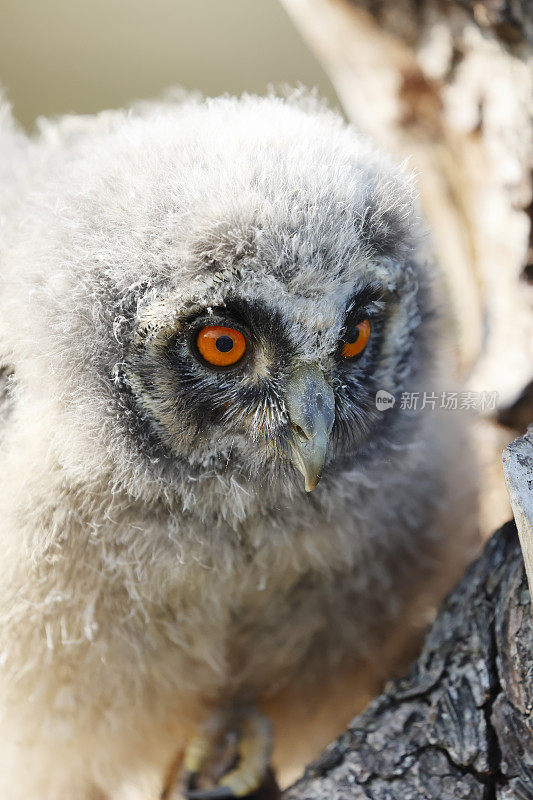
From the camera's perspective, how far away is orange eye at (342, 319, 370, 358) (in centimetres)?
154

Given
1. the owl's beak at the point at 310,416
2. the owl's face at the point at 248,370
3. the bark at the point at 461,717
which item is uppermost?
the owl's face at the point at 248,370

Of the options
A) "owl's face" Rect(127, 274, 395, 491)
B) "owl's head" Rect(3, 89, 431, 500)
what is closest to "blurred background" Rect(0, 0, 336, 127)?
"owl's head" Rect(3, 89, 431, 500)

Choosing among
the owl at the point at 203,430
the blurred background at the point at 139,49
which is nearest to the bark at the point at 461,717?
the owl at the point at 203,430

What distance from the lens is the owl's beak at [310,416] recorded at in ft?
4.67

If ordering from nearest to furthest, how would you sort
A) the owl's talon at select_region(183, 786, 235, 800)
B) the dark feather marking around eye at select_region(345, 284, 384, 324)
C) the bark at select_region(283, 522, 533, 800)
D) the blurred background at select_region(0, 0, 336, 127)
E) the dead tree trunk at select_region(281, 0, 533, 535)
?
the bark at select_region(283, 522, 533, 800)
the dark feather marking around eye at select_region(345, 284, 384, 324)
the owl's talon at select_region(183, 786, 235, 800)
the dead tree trunk at select_region(281, 0, 533, 535)
the blurred background at select_region(0, 0, 336, 127)

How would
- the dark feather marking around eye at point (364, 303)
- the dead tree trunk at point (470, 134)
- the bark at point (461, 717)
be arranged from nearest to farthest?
the bark at point (461, 717) < the dark feather marking around eye at point (364, 303) < the dead tree trunk at point (470, 134)

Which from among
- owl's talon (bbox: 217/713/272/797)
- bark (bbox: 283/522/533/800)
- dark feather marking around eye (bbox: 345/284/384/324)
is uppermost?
dark feather marking around eye (bbox: 345/284/384/324)

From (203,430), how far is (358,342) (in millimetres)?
335

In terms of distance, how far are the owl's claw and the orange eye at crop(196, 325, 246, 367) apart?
1076 mm

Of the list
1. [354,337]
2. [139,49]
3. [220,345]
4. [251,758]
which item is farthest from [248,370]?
[139,49]

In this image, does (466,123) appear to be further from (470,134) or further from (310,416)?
(310,416)

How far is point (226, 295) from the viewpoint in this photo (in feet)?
4.58

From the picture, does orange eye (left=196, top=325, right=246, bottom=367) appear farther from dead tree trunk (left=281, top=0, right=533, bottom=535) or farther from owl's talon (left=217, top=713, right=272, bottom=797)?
owl's talon (left=217, top=713, right=272, bottom=797)

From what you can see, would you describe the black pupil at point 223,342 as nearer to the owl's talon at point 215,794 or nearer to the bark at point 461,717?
the bark at point 461,717
